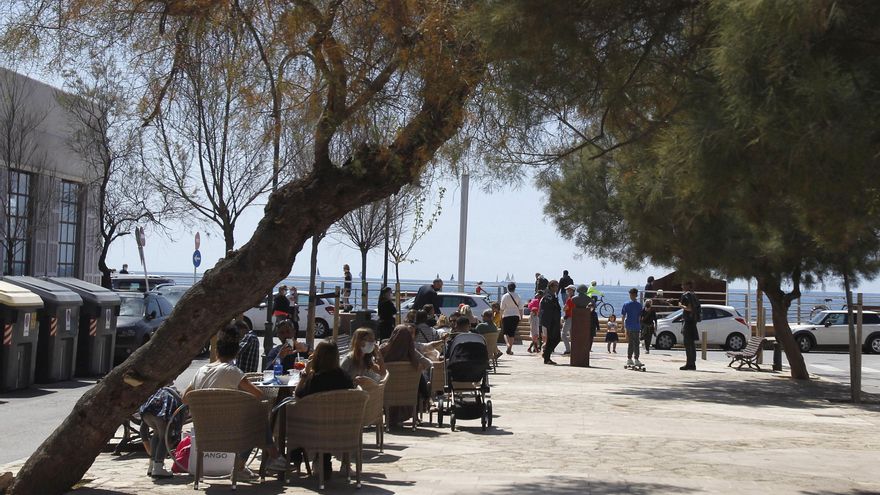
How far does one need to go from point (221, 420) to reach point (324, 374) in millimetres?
1150

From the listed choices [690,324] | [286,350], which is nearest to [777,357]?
[690,324]

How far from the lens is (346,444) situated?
30.5 ft

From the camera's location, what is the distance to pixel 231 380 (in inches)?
374

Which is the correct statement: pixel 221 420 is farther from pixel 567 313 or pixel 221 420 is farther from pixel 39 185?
pixel 39 185

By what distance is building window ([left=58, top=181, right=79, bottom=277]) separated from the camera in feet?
111

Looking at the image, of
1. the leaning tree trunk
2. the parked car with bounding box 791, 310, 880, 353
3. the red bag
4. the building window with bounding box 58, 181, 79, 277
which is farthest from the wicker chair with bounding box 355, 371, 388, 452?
the parked car with bounding box 791, 310, 880, 353

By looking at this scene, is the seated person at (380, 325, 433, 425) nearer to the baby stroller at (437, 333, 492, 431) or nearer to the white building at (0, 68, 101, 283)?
the baby stroller at (437, 333, 492, 431)

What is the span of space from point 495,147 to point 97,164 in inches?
1041

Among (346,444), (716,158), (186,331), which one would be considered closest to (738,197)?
(716,158)

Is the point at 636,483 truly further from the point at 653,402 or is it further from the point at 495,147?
the point at 653,402

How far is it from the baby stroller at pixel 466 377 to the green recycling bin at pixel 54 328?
26.2ft

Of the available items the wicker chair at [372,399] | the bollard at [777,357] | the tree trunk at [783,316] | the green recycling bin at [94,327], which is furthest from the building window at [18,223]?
the wicker chair at [372,399]

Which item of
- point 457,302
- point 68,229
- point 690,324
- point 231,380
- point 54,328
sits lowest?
point 231,380

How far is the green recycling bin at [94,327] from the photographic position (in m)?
20.0
